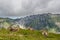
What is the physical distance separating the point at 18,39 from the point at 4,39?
807 cm

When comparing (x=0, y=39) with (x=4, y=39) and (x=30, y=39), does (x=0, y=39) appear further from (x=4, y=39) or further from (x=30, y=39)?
(x=30, y=39)

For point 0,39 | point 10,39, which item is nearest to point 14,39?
point 10,39

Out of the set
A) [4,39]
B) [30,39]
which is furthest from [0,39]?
[30,39]

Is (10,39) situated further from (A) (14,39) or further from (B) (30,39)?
(B) (30,39)

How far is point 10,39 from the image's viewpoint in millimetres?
104125

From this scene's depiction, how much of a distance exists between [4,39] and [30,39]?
2166 centimetres

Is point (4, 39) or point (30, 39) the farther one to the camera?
point (30, 39)

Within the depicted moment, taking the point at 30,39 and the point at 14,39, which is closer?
the point at 14,39

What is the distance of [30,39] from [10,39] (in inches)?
680

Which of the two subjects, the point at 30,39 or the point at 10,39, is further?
the point at 30,39

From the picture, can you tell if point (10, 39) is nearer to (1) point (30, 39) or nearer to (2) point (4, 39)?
(2) point (4, 39)

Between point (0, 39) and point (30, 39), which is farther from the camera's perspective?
point (30, 39)

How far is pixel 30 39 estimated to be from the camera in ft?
384

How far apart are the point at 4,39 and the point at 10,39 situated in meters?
4.39
